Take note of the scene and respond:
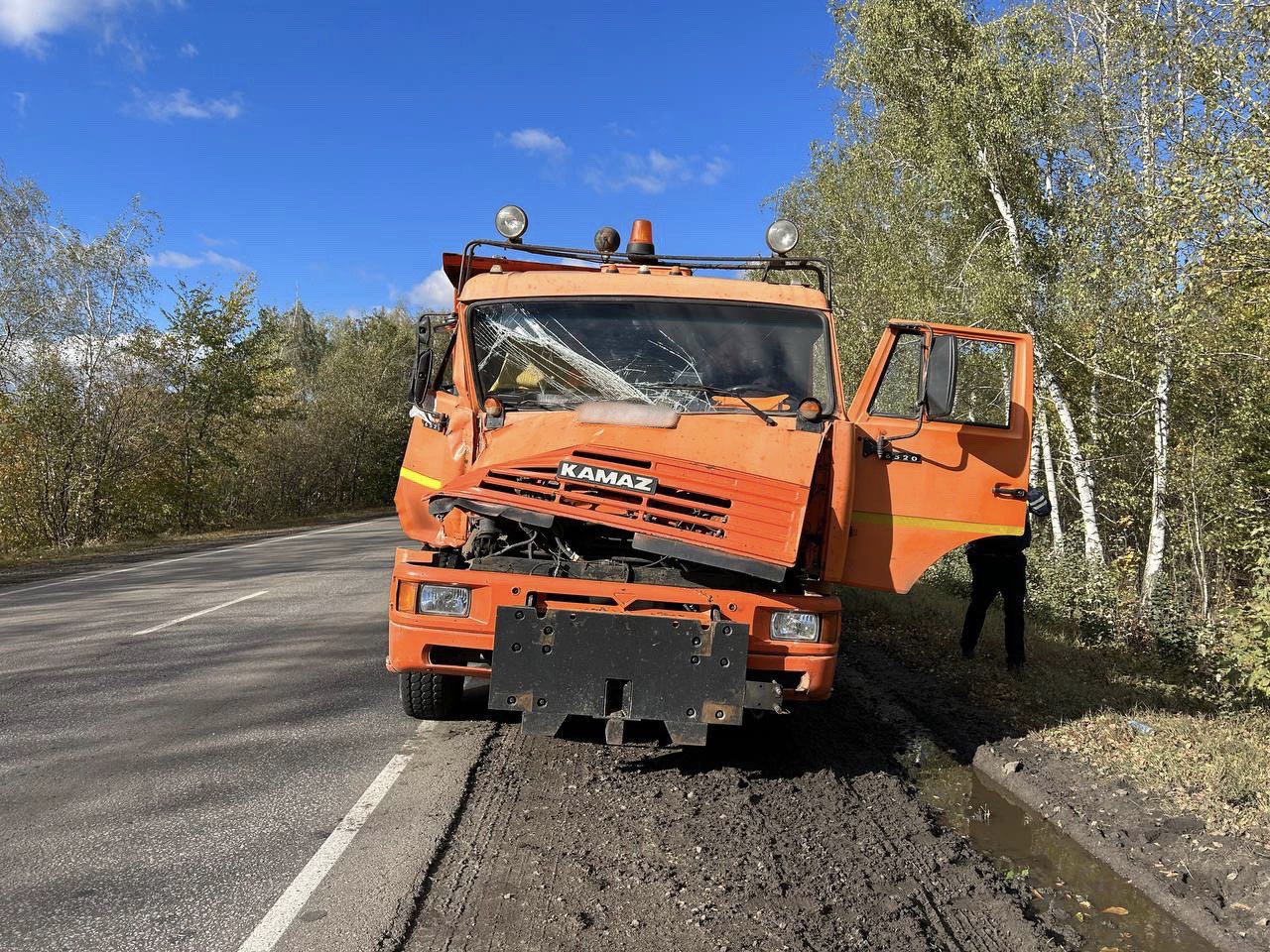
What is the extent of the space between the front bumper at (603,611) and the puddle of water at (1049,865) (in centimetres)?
103

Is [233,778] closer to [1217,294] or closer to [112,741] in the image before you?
[112,741]

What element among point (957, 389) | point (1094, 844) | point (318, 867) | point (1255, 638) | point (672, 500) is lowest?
point (1094, 844)

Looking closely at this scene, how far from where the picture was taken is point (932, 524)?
15.3 ft

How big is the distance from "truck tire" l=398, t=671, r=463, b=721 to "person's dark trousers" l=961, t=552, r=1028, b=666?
4.63 metres

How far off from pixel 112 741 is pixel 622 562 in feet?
10.6

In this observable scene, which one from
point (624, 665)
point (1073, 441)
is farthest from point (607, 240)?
point (1073, 441)

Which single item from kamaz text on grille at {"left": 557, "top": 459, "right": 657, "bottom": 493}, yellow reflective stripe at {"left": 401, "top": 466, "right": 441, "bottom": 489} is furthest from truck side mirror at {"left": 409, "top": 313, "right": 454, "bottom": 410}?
kamaz text on grille at {"left": 557, "top": 459, "right": 657, "bottom": 493}

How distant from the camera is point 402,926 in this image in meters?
2.94

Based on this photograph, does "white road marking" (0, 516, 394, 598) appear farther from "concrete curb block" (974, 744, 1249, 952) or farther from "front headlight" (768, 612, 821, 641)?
"concrete curb block" (974, 744, 1249, 952)

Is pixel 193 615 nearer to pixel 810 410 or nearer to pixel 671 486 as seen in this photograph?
pixel 671 486

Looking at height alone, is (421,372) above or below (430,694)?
above

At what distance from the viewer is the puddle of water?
10.7 feet

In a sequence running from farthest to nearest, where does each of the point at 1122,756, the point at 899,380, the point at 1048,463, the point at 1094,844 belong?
the point at 1048,463, the point at 1122,756, the point at 899,380, the point at 1094,844

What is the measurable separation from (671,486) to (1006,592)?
4.42 metres
